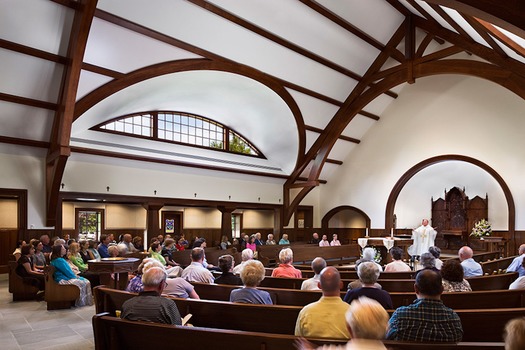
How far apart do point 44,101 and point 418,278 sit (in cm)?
817

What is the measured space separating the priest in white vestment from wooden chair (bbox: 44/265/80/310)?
→ 9.51m

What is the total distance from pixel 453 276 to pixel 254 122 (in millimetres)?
10499

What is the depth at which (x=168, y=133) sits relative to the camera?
41.5 ft

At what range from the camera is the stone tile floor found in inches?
176

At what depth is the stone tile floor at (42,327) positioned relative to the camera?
4.47 meters

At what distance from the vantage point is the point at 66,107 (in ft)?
26.0

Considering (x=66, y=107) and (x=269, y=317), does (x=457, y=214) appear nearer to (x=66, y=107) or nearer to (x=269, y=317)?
(x=66, y=107)

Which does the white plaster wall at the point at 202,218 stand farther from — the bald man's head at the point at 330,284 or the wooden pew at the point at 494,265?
the bald man's head at the point at 330,284

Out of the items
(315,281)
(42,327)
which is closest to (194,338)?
(315,281)

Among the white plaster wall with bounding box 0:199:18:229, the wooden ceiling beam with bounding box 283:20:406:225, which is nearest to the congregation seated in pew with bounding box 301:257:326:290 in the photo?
the white plaster wall with bounding box 0:199:18:229

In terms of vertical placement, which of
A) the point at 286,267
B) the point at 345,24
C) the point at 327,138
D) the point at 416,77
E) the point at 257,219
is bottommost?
the point at 286,267

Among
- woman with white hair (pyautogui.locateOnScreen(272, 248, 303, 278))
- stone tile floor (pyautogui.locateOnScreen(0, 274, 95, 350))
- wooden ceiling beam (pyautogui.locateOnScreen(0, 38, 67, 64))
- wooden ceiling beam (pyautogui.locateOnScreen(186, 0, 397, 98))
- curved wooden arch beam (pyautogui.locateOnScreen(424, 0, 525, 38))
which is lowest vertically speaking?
stone tile floor (pyautogui.locateOnScreen(0, 274, 95, 350))

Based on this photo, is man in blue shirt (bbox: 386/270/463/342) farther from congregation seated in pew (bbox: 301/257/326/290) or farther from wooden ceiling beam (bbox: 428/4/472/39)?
wooden ceiling beam (bbox: 428/4/472/39)

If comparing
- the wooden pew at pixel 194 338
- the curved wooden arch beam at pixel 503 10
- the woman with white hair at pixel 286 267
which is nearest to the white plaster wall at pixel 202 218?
the woman with white hair at pixel 286 267
